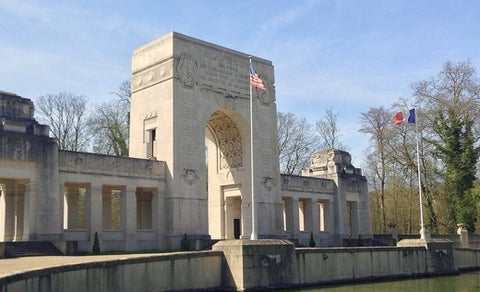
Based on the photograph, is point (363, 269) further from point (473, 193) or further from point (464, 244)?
point (473, 193)

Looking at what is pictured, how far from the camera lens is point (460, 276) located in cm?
3119

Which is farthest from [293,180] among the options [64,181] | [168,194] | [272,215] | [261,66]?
[64,181]

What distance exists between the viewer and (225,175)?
41562 mm

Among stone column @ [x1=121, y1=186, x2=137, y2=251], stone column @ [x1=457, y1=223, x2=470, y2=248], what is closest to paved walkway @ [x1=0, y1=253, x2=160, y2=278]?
stone column @ [x1=121, y1=186, x2=137, y2=251]

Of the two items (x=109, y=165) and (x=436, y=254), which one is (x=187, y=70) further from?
(x=436, y=254)

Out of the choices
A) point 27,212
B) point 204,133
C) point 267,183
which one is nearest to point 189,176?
point 204,133

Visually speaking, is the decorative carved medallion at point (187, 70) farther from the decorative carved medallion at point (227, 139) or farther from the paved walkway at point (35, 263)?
the paved walkway at point (35, 263)

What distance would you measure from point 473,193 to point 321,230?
1235 centimetres

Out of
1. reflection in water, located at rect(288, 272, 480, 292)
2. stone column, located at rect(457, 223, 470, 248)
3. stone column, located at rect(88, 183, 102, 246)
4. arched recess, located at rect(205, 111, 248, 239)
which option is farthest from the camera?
stone column, located at rect(457, 223, 470, 248)

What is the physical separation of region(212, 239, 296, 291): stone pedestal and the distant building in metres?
10.9

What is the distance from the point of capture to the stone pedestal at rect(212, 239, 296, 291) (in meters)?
22.1

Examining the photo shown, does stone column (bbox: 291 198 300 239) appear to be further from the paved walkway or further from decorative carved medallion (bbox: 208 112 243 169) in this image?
the paved walkway

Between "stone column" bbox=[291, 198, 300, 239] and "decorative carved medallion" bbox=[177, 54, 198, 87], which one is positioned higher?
"decorative carved medallion" bbox=[177, 54, 198, 87]

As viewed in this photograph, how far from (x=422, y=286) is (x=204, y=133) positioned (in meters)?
17.0
